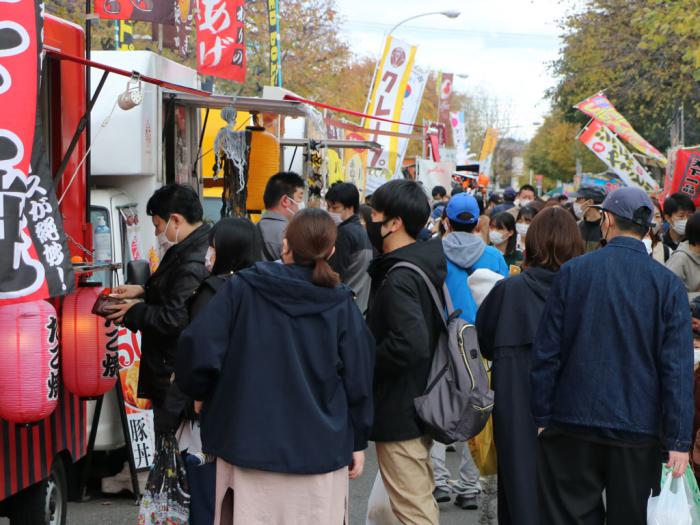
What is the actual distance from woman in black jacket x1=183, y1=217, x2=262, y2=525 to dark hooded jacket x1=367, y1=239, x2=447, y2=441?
2.11 ft

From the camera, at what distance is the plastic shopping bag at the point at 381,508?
16.8 ft

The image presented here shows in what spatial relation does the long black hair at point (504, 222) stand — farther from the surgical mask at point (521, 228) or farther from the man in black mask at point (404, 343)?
the man in black mask at point (404, 343)

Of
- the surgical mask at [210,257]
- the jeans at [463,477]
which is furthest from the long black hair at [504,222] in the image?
the surgical mask at [210,257]

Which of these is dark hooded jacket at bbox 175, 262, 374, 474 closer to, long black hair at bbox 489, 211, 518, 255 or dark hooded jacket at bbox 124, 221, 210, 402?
dark hooded jacket at bbox 124, 221, 210, 402

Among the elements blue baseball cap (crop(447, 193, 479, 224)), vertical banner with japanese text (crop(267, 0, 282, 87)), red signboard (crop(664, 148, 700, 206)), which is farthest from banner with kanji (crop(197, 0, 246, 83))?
vertical banner with japanese text (crop(267, 0, 282, 87))

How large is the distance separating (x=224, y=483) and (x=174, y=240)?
172 centimetres

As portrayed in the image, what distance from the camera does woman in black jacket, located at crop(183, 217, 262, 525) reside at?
4.65m

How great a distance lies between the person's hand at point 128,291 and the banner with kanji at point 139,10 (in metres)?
4.69

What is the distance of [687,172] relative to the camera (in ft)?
44.0

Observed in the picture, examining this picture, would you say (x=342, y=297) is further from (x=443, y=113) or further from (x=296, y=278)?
(x=443, y=113)

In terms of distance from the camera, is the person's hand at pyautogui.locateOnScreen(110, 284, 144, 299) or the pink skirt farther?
the person's hand at pyautogui.locateOnScreen(110, 284, 144, 299)

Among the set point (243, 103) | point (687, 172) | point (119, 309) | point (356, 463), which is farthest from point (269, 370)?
point (687, 172)

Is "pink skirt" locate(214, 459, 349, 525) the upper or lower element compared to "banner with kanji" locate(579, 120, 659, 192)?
lower

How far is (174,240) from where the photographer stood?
5.29 m
